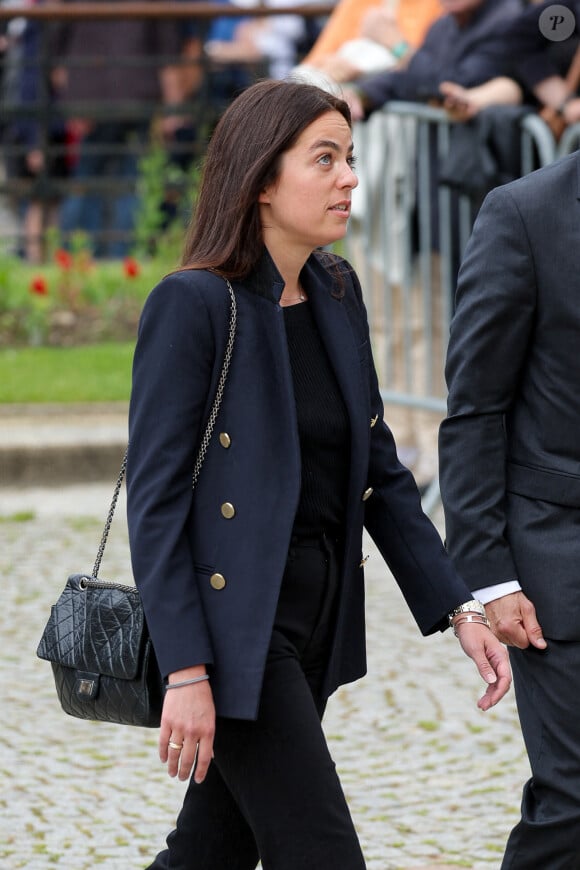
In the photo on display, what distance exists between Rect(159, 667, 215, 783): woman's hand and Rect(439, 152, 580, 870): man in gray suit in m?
0.59

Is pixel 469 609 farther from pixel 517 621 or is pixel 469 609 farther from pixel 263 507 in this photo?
pixel 263 507

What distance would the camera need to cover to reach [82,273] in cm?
1033

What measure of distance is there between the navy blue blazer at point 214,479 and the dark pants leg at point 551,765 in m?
0.39

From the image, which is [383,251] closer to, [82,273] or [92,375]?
[92,375]

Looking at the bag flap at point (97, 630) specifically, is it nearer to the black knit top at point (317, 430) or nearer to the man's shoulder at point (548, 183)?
the black knit top at point (317, 430)

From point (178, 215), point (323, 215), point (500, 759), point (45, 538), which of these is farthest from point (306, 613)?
point (178, 215)

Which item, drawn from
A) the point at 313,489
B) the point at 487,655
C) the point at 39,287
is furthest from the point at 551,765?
the point at 39,287

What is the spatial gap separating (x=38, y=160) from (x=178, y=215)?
46.8 inches

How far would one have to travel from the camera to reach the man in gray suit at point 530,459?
2.97 m

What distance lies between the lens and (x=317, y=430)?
2.86 m
